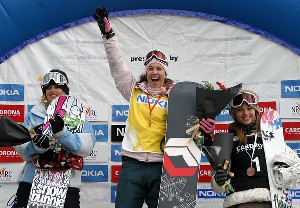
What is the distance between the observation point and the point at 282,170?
3.69 metres

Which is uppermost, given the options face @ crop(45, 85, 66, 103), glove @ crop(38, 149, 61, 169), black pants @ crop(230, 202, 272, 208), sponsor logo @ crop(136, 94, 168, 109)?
face @ crop(45, 85, 66, 103)

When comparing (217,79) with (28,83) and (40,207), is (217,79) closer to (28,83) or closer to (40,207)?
(28,83)

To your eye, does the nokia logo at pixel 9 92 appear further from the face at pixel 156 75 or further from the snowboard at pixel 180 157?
the snowboard at pixel 180 157

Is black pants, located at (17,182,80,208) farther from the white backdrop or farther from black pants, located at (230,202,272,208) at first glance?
the white backdrop

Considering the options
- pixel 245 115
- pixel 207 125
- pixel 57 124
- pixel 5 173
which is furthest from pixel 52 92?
pixel 5 173

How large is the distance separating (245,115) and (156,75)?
713mm

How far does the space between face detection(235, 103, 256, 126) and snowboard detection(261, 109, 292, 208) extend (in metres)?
0.09

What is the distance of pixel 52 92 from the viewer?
4.17 metres

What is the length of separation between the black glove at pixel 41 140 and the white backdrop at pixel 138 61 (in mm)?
1621

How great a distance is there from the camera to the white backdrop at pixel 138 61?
211 inches

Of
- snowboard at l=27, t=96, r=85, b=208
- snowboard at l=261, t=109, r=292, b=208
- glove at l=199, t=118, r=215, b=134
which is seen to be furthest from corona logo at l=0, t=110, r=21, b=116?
snowboard at l=261, t=109, r=292, b=208

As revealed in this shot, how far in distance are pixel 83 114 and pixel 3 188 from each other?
172cm

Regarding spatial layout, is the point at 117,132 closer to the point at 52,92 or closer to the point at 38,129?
the point at 52,92

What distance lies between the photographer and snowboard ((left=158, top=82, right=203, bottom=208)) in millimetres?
3855
